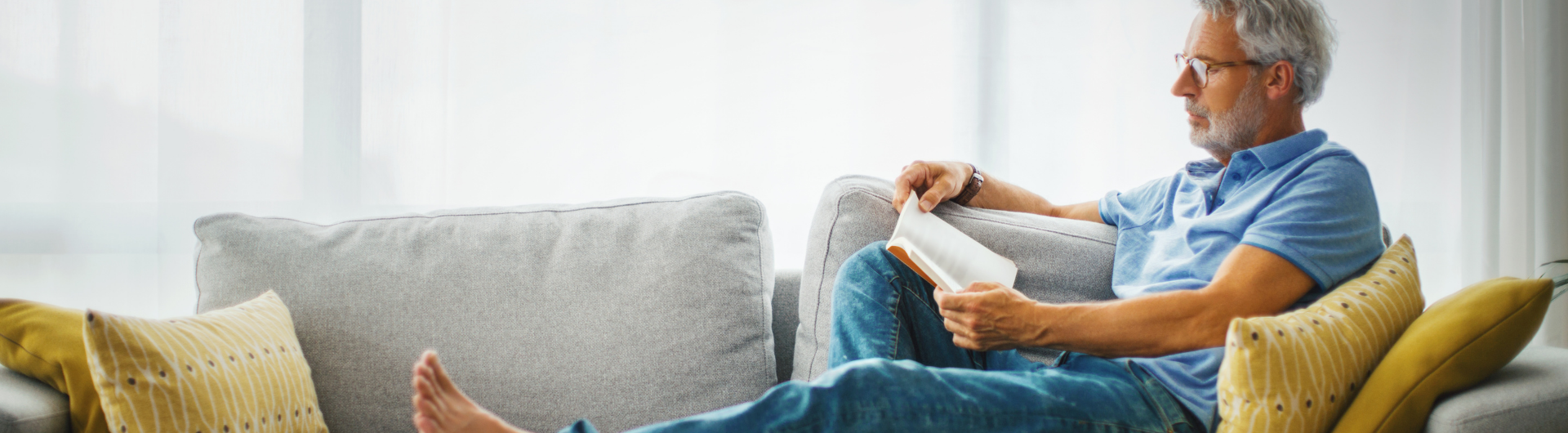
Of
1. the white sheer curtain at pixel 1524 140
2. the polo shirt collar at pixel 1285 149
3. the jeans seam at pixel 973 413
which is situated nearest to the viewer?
the jeans seam at pixel 973 413

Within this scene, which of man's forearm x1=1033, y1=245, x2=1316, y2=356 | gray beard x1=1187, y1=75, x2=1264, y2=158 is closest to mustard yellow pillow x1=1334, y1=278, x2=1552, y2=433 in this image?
man's forearm x1=1033, y1=245, x2=1316, y2=356

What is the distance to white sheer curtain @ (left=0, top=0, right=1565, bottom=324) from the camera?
1779mm

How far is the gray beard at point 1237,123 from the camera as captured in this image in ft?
3.86

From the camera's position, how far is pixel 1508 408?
2.49 ft

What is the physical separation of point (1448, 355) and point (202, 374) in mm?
1461

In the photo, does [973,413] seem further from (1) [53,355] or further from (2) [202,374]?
(1) [53,355]

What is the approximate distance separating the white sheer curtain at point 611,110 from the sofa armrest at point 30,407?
3.17 ft

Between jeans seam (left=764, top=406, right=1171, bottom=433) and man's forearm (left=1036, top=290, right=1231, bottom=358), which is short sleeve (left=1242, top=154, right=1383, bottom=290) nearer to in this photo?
man's forearm (left=1036, top=290, right=1231, bottom=358)

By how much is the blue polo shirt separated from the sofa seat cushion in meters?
0.20

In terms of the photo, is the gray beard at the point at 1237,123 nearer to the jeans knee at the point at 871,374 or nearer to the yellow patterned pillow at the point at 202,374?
the jeans knee at the point at 871,374

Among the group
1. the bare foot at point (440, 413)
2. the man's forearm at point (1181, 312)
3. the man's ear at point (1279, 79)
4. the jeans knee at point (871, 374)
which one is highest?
the man's ear at point (1279, 79)

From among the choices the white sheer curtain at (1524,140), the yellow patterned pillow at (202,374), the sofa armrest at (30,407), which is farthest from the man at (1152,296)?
the white sheer curtain at (1524,140)

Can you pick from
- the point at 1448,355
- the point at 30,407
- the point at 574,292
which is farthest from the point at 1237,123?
the point at 30,407

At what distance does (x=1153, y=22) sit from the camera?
2.09 metres
